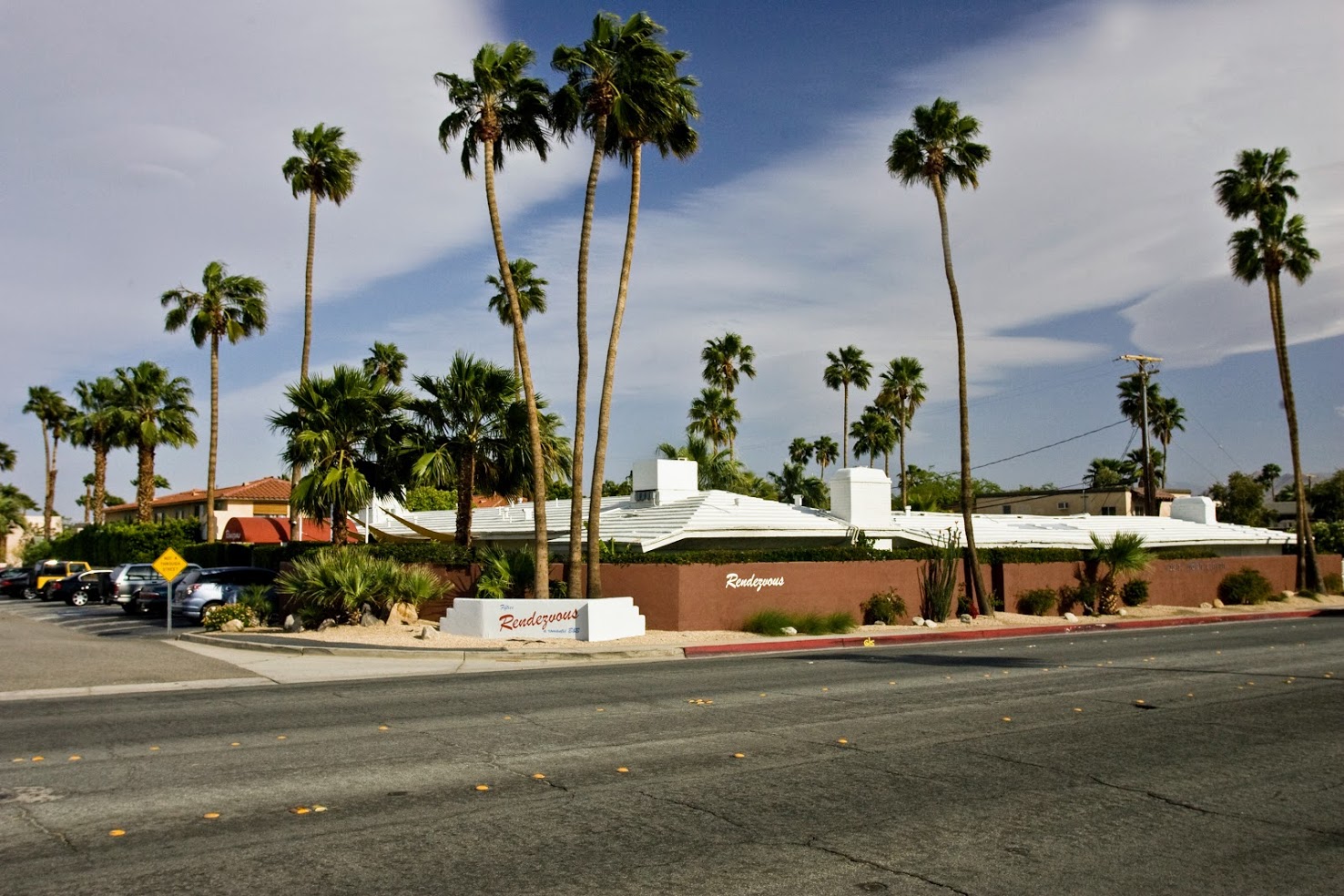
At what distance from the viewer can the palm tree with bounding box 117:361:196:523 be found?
50594 millimetres

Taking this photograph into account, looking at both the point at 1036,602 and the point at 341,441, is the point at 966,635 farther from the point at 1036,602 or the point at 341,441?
the point at 341,441

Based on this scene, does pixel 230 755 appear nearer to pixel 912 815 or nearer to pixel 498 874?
pixel 498 874

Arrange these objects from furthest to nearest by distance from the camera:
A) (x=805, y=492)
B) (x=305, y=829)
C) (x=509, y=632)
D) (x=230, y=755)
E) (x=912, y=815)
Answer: (x=805, y=492) < (x=509, y=632) < (x=230, y=755) < (x=912, y=815) < (x=305, y=829)

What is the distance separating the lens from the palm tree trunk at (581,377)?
22734mm

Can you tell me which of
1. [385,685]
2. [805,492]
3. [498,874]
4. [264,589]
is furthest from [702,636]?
[805,492]

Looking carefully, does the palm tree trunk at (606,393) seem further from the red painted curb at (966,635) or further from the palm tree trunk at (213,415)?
the palm tree trunk at (213,415)

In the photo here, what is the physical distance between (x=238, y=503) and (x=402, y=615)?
45.6 metres

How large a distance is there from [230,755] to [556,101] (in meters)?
18.1

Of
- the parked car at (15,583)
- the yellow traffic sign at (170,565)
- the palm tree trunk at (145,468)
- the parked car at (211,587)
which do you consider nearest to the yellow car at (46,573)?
the parked car at (15,583)

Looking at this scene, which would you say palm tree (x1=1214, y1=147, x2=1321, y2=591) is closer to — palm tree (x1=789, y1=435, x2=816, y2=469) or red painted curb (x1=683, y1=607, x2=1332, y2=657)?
red painted curb (x1=683, y1=607, x2=1332, y2=657)

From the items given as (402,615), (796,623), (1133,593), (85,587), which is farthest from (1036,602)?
(85,587)

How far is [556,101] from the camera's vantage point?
23.9 m

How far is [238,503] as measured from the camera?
2502 inches

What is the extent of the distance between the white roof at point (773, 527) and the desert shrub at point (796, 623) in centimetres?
299
